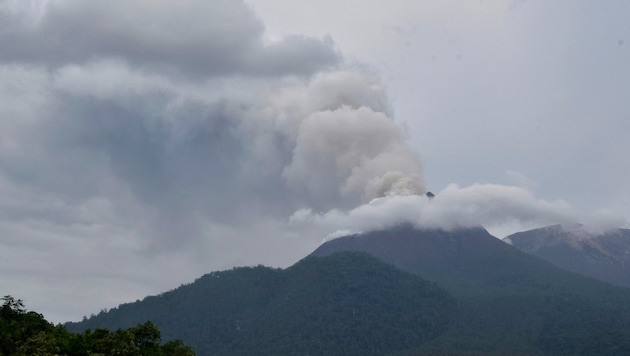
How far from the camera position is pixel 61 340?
56.1m

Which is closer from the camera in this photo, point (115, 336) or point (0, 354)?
point (0, 354)

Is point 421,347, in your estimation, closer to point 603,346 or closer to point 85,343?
point 603,346

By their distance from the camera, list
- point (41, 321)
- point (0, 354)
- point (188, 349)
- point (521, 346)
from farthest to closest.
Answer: point (521, 346) < point (188, 349) < point (41, 321) < point (0, 354)

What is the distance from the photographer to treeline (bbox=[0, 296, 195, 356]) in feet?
157

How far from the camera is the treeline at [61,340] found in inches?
1884

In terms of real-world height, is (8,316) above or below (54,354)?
above

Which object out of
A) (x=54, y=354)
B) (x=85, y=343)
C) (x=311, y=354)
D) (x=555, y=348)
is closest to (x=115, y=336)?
(x=85, y=343)

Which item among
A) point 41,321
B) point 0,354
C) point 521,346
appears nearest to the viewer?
point 0,354

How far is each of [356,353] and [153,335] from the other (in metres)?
145

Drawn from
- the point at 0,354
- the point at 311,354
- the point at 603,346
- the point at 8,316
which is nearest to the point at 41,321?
the point at 8,316

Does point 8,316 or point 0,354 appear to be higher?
point 8,316

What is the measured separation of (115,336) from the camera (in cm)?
5466

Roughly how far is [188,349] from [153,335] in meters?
4.76

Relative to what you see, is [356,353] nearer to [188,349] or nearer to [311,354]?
[311,354]
